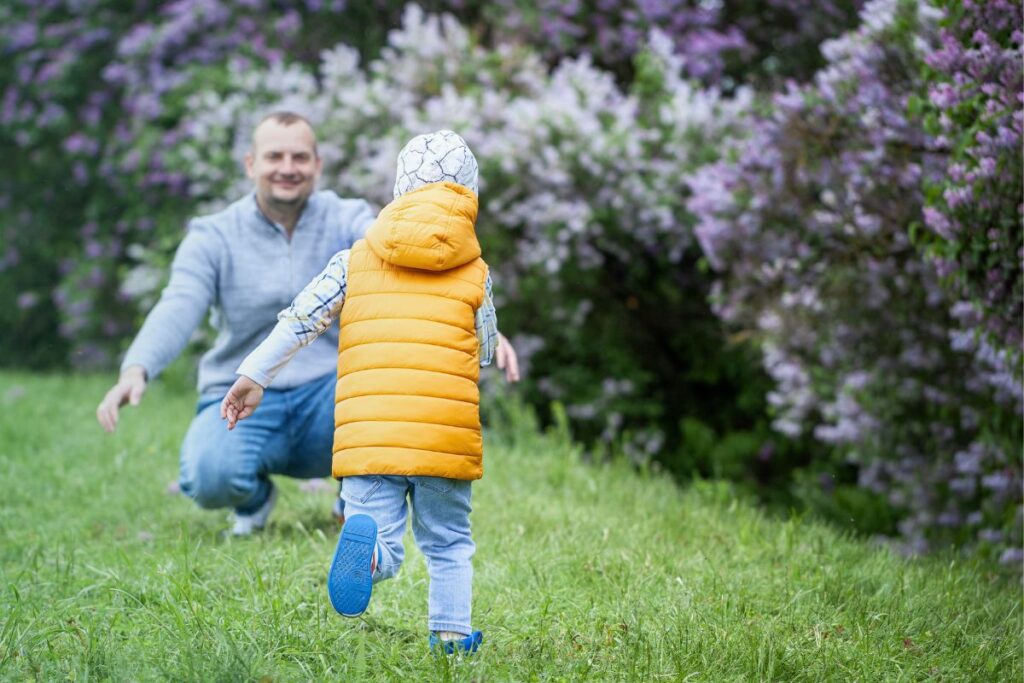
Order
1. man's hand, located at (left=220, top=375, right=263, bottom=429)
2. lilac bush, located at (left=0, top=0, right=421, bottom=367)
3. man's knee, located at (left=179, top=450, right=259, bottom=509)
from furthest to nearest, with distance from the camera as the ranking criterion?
lilac bush, located at (left=0, top=0, right=421, bottom=367), man's knee, located at (left=179, top=450, right=259, bottom=509), man's hand, located at (left=220, top=375, right=263, bottom=429)

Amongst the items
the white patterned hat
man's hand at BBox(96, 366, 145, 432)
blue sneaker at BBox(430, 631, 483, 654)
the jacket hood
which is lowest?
blue sneaker at BBox(430, 631, 483, 654)

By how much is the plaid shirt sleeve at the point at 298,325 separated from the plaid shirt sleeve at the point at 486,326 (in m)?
0.32

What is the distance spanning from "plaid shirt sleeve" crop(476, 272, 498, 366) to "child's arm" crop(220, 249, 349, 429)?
324mm

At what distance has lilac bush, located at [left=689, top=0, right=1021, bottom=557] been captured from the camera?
187 inches

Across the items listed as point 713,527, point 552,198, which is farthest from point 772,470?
point 713,527

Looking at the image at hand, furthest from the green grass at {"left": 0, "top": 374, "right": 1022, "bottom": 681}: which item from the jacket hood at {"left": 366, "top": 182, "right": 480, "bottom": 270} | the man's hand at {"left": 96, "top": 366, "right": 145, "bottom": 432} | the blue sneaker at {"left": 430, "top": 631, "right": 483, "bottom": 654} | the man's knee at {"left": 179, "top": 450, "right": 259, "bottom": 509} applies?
the jacket hood at {"left": 366, "top": 182, "right": 480, "bottom": 270}

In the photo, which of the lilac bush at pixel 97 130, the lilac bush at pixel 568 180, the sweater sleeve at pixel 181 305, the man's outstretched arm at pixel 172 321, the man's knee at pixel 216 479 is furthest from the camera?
the lilac bush at pixel 97 130

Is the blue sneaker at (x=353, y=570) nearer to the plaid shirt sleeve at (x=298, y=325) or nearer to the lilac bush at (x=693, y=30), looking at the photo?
the plaid shirt sleeve at (x=298, y=325)

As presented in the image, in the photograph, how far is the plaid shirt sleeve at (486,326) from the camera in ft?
8.48

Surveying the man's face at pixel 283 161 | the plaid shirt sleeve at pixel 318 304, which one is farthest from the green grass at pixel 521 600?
the man's face at pixel 283 161

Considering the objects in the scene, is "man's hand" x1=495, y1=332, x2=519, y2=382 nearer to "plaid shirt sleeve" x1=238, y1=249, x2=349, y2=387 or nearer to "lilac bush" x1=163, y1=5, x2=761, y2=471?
"plaid shirt sleeve" x1=238, y1=249, x2=349, y2=387

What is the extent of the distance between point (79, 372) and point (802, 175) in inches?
305

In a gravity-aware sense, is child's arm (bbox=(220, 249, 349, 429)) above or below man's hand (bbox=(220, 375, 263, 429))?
above

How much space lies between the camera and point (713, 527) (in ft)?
13.4
